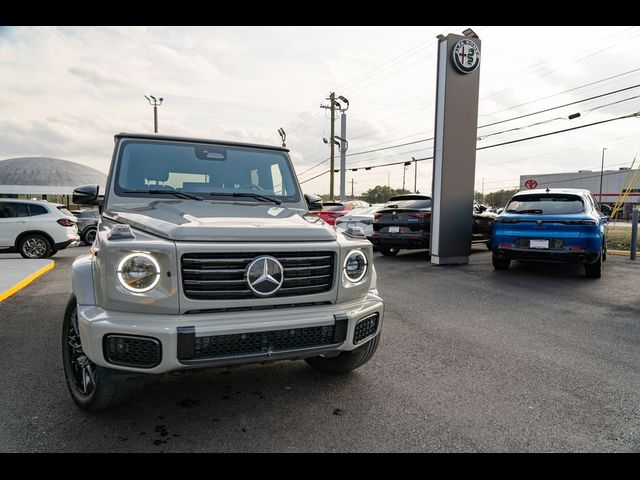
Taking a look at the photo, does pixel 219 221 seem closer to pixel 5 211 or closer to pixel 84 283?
pixel 84 283

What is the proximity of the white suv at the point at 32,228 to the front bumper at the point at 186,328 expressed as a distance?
10.7m

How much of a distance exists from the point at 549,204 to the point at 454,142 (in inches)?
119

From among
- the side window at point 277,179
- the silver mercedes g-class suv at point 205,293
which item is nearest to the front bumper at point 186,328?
the silver mercedes g-class suv at point 205,293

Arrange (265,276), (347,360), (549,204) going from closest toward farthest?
(265,276)
(347,360)
(549,204)

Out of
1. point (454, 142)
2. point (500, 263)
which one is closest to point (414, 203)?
point (454, 142)

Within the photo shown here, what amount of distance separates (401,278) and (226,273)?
6361mm

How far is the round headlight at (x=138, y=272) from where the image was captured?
2.39 meters

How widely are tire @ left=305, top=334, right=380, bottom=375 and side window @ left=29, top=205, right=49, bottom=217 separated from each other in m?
10.7

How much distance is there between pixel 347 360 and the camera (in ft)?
11.3

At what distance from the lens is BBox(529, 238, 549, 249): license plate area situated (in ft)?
25.6

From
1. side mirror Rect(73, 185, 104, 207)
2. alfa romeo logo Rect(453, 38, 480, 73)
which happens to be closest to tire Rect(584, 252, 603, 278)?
alfa romeo logo Rect(453, 38, 480, 73)

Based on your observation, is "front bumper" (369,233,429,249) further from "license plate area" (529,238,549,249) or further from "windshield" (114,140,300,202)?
"windshield" (114,140,300,202)
